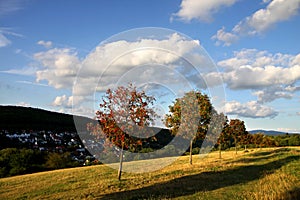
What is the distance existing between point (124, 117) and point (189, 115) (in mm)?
14046

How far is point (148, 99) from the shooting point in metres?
24.3

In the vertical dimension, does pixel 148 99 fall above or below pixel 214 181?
above

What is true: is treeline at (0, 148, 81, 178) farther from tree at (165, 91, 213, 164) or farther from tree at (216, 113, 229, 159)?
tree at (165, 91, 213, 164)

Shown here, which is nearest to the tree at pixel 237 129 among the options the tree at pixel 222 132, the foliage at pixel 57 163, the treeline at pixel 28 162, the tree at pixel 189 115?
the tree at pixel 222 132

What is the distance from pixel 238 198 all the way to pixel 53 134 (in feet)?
365

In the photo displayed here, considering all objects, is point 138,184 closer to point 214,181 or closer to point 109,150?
point 109,150

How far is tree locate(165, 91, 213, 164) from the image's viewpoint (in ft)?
118

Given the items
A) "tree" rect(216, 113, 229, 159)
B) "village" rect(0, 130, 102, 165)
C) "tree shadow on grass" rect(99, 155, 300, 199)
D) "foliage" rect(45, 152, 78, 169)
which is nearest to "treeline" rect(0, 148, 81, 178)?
"foliage" rect(45, 152, 78, 169)

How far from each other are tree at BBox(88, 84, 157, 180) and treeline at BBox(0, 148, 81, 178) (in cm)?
3378

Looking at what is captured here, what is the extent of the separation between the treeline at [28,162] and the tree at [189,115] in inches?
1152

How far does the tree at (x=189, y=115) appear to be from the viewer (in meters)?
36.0

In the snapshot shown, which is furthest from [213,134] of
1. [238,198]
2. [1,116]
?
[1,116]

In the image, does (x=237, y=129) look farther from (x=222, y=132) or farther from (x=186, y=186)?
(x=186, y=186)

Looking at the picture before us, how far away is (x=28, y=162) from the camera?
5534 cm
